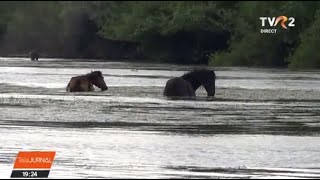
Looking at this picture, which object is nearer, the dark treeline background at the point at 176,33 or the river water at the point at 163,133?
the river water at the point at 163,133

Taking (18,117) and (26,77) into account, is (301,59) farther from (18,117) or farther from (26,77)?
(18,117)

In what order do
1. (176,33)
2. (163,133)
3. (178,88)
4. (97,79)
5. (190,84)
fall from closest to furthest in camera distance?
(163,133) → (178,88) → (190,84) → (97,79) → (176,33)

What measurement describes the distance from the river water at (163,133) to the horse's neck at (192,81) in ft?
1.85

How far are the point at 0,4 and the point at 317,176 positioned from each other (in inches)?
1752

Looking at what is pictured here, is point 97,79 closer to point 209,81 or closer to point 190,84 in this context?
point 190,84

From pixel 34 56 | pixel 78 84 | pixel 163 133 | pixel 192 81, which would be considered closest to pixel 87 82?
pixel 78 84

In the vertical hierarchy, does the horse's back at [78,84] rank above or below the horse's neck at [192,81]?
below

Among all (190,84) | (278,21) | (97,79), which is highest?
(190,84)

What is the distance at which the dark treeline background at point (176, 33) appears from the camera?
6975 centimetres

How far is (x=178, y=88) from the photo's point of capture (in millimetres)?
31328

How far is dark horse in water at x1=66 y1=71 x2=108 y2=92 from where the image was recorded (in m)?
34.0

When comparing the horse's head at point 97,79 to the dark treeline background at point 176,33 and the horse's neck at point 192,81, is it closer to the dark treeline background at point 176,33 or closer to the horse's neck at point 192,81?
the horse's neck at point 192,81

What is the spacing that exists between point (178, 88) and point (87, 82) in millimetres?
4633

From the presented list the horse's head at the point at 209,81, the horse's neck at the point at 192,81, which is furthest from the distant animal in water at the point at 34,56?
the horse's head at the point at 209,81
